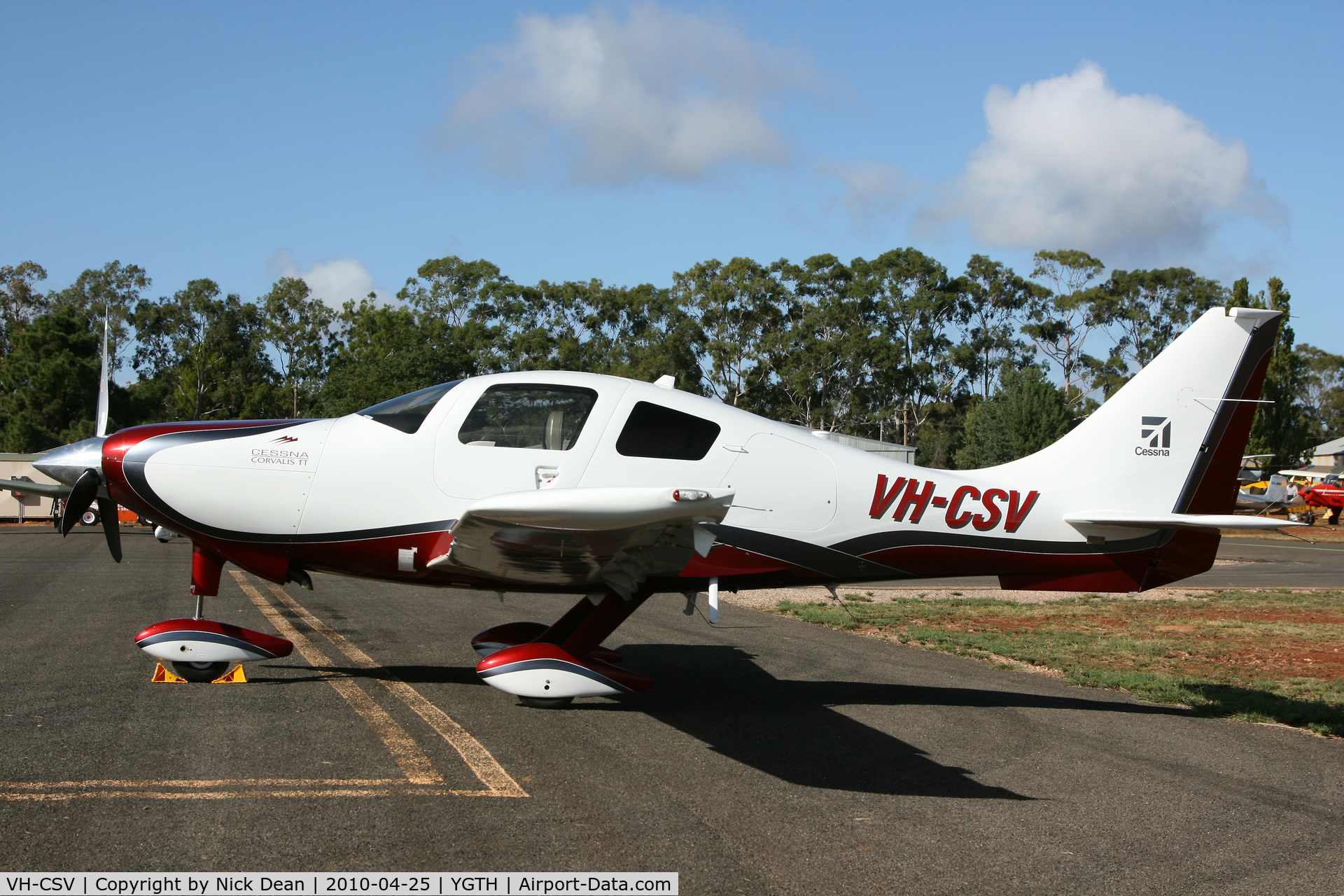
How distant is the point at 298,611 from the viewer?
38.3ft

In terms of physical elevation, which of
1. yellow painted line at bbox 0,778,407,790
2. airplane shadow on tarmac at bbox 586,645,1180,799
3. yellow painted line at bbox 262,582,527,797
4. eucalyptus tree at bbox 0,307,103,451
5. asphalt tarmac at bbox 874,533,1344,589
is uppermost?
eucalyptus tree at bbox 0,307,103,451

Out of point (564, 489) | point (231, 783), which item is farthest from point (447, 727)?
point (564, 489)

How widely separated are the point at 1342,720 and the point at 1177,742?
1976mm

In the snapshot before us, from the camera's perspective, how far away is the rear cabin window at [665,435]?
24.2 feet

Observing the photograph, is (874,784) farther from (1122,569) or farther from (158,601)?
(158,601)

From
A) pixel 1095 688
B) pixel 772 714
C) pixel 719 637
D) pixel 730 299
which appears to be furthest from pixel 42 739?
pixel 730 299

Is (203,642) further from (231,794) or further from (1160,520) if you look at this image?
(1160,520)

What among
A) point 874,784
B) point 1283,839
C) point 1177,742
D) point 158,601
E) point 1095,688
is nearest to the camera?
point 1283,839

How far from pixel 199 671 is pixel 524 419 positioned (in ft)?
11.1

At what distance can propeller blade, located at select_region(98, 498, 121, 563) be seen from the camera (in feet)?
25.5

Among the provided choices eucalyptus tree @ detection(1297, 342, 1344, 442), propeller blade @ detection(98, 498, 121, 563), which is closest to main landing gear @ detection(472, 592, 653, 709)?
propeller blade @ detection(98, 498, 121, 563)

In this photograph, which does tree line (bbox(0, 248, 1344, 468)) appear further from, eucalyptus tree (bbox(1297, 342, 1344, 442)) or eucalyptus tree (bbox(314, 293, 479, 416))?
eucalyptus tree (bbox(1297, 342, 1344, 442))

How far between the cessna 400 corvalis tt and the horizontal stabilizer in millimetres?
27

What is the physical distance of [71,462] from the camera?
7289 mm
